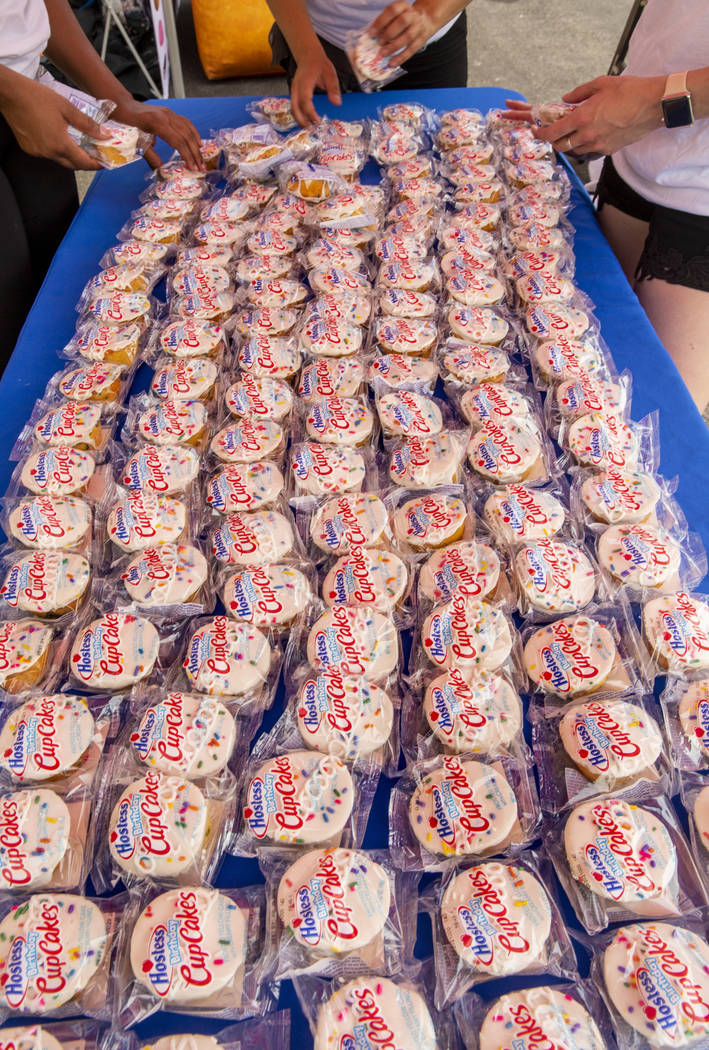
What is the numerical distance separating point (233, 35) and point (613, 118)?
452 centimetres

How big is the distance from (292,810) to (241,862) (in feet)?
0.45

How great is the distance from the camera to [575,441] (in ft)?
5.35

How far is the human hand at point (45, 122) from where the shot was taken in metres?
2.06

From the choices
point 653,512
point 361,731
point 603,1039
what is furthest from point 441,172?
point 603,1039

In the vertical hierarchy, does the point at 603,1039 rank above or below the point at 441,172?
below

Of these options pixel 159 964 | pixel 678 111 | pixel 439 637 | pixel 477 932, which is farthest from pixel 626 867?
pixel 678 111

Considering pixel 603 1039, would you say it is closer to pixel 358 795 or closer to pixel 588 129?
pixel 358 795

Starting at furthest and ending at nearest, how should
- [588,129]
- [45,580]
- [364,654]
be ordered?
[588,129]
[45,580]
[364,654]

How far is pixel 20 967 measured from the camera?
0.97 metres

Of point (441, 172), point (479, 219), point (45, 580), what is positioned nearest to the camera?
point (45, 580)

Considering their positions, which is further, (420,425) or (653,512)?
(420,425)

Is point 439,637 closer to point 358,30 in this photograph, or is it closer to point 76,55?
point 358,30

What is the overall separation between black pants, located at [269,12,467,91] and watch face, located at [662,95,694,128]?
1.53m

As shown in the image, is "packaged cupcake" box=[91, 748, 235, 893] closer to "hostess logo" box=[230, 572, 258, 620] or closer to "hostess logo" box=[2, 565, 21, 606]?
"hostess logo" box=[230, 572, 258, 620]
